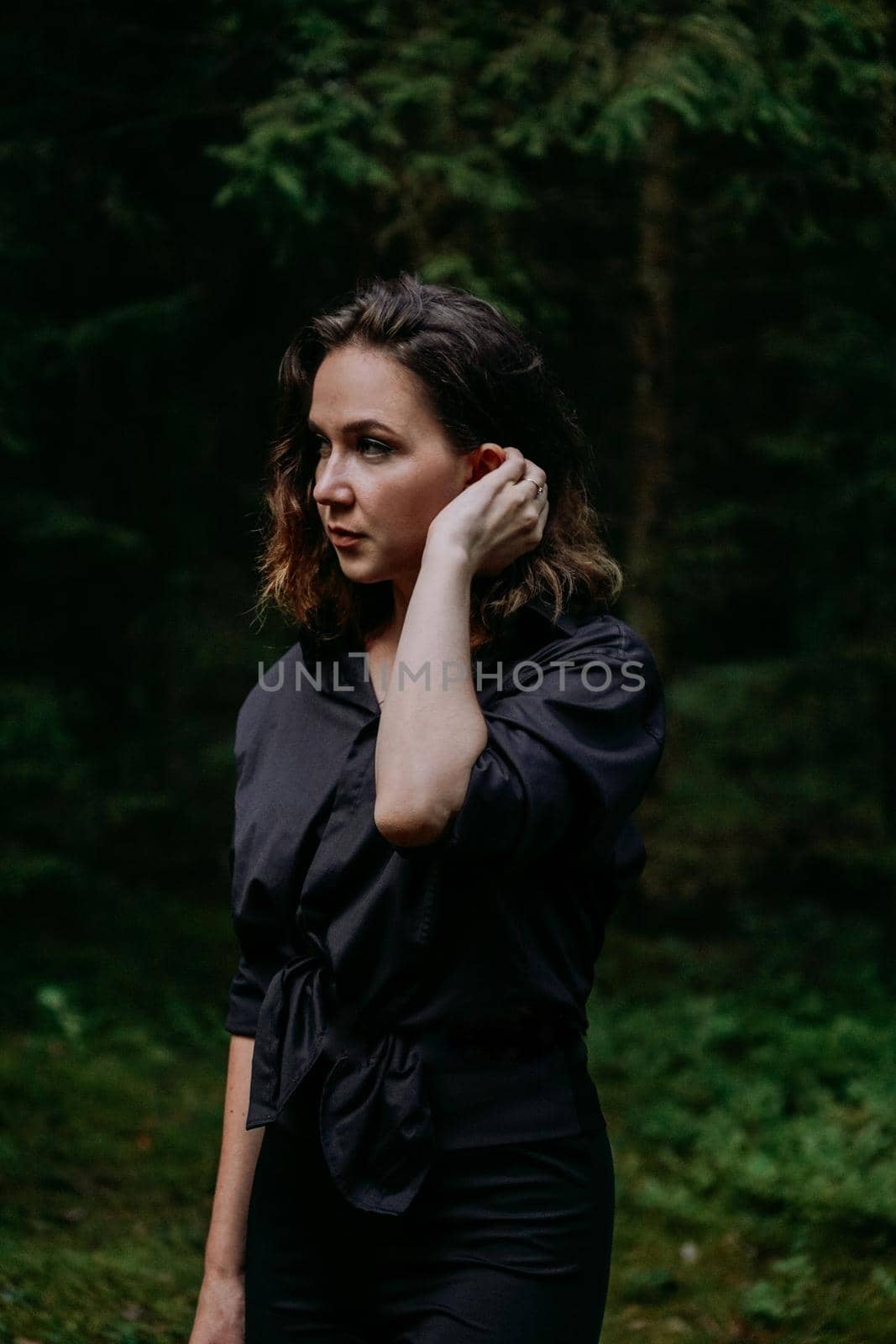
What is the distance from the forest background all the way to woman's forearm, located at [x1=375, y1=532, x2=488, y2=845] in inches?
78.7

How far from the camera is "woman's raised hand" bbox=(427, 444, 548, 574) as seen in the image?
191cm

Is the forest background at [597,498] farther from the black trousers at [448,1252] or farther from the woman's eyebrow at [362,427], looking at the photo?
the woman's eyebrow at [362,427]

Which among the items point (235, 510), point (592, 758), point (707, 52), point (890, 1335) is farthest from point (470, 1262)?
point (235, 510)

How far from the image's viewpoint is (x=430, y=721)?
1.75 meters

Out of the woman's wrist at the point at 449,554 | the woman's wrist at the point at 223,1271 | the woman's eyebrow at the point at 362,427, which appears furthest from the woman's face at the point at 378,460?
the woman's wrist at the point at 223,1271

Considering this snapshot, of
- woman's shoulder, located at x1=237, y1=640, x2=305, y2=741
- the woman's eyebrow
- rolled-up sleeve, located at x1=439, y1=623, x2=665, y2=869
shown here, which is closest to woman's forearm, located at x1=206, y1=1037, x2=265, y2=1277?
woman's shoulder, located at x1=237, y1=640, x2=305, y2=741

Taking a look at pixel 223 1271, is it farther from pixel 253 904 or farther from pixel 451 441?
pixel 451 441

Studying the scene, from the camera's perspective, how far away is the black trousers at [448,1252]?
5.81ft

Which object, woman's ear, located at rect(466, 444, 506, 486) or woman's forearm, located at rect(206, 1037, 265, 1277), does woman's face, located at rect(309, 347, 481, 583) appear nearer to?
woman's ear, located at rect(466, 444, 506, 486)

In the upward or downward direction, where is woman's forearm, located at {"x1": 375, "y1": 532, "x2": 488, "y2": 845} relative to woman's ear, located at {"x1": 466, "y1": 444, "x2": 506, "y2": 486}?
downward

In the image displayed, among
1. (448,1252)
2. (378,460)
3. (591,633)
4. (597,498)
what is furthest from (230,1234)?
(597,498)

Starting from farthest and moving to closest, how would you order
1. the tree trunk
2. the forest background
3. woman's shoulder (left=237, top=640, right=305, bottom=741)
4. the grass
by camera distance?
the tree trunk → the forest background → the grass → woman's shoulder (left=237, top=640, right=305, bottom=741)

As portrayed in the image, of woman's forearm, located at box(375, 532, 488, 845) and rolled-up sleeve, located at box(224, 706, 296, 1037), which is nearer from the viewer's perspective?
woman's forearm, located at box(375, 532, 488, 845)

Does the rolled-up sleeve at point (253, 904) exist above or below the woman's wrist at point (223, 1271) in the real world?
above
